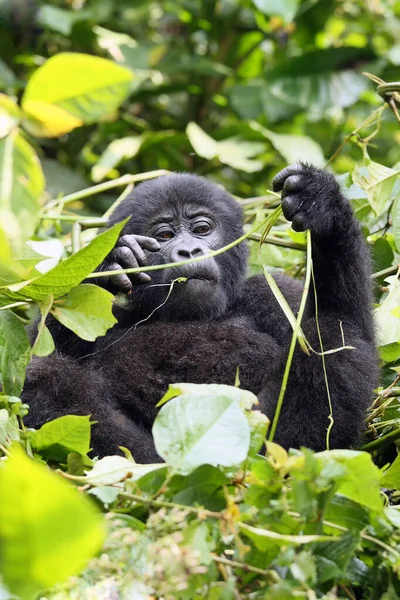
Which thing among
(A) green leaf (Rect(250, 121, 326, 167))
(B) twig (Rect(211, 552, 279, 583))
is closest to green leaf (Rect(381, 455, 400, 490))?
(B) twig (Rect(211, 552, 279, 583))

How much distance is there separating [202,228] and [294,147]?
1891mm

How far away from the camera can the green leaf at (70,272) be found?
1.61 m

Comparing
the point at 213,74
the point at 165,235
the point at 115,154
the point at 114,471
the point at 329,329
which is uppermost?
the point at 114,471

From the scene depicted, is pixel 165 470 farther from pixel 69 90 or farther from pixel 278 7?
pixel 278 7

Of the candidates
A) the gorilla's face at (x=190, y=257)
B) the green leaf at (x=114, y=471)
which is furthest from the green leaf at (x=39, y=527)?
the gorilla's face at (x=190, y=257)

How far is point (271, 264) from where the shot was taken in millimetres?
2752

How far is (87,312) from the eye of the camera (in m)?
1.75

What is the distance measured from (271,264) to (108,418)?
0.91m

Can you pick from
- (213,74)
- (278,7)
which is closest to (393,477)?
(278,7)

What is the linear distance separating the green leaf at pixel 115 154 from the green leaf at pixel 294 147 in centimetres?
69

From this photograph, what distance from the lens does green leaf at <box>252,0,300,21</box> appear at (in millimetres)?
4145

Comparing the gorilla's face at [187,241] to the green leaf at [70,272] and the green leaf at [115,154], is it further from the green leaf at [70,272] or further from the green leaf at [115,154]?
the green leaf at [115,154]

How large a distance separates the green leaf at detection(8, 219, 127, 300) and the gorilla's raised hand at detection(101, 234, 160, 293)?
1.34 ft

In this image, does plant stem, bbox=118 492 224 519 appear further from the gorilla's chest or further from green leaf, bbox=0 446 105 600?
the gorilla's chest
